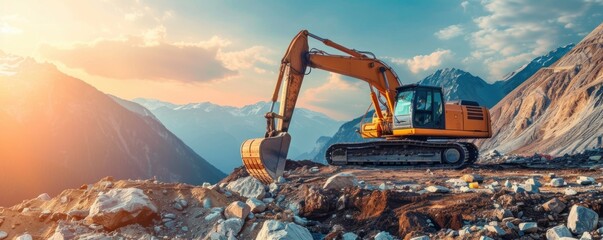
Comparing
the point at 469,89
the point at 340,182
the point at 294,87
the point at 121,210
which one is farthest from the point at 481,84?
the point at 121,210

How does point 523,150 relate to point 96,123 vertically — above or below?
below

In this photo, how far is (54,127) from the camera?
103688 mm

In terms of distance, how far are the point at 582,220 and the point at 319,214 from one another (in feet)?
14.4

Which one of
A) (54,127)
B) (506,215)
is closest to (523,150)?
(506,215)

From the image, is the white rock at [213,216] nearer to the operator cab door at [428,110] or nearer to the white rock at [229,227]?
the white rock at [229,227]

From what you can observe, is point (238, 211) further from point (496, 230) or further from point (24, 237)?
point (496, 230)

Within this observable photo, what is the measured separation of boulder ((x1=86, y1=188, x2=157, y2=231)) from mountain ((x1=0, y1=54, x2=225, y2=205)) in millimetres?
87233

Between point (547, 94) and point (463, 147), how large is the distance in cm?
5339

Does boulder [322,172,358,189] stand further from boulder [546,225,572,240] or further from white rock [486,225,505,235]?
boulder [546,225,572,240]

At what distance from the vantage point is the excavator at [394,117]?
15.5 meters

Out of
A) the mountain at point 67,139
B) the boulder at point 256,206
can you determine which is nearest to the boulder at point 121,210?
the boulder at point 256,206

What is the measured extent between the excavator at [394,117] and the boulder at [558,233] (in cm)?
867

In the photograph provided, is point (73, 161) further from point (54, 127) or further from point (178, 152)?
point (178, 152)

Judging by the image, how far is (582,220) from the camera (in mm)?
6477
